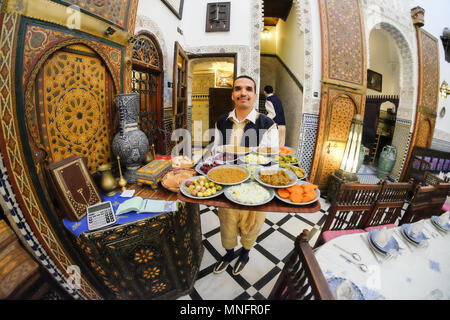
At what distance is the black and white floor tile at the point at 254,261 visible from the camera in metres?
1.90

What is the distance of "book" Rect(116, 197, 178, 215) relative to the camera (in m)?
1.39

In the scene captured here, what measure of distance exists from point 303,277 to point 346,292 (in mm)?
307

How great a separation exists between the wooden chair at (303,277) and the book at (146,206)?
983mm

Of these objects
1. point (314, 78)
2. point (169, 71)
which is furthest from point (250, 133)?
point (314, 78)

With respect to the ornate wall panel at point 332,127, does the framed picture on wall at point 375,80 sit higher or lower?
higher

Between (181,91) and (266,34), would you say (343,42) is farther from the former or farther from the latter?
(266,34)

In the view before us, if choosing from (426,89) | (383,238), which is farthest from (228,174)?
(426,89)

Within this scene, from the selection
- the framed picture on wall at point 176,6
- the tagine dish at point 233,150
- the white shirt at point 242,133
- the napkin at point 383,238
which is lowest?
the napkin at point 383,238

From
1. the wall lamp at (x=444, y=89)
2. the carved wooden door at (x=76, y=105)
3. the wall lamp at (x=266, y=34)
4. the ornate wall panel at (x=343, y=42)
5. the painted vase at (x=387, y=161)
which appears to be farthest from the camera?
the wall lamp at (x=266, y=34)

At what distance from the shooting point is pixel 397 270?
1.21 meters

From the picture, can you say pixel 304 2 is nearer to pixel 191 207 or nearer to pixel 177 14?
pixel 177 14

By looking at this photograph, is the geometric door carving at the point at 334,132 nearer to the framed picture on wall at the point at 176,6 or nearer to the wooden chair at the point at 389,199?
the wooden chair at the point at 389,199

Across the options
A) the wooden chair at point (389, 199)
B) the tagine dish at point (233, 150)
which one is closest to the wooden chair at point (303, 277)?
the tagine dish at point (233, 150)

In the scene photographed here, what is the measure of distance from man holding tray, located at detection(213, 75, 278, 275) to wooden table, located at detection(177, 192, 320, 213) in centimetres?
66
